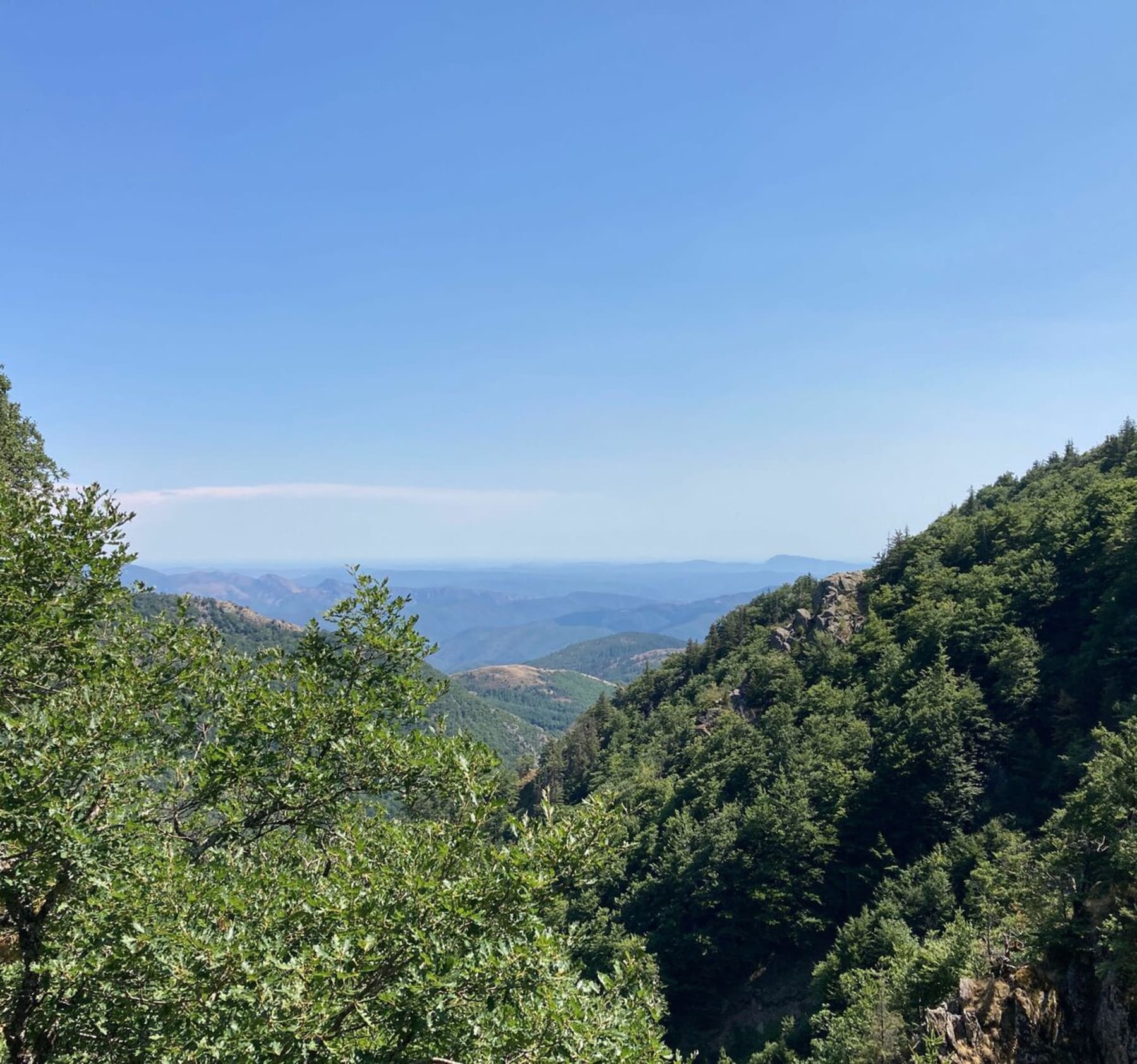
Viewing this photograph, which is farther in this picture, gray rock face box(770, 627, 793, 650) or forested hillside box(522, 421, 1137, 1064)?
gray rock face box(770, 627, 793, 650)

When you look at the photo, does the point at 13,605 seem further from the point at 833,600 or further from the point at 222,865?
the point at 833,600

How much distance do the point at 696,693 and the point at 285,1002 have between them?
324 feet

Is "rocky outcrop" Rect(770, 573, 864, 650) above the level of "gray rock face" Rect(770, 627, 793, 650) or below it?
above

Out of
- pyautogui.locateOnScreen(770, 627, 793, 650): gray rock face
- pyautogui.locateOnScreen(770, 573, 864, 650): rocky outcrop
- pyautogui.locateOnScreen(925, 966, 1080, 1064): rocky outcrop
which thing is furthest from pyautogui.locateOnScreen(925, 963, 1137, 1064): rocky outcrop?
pyautogui.locateOnScreen(770, 627, 793, 650): gray rock face

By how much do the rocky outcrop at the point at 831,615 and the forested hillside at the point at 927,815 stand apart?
53 cm

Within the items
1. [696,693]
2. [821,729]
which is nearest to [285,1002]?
[821,729]

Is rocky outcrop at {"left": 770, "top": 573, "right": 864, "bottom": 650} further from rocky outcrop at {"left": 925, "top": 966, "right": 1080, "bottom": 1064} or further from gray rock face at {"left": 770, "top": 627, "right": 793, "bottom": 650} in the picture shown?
rocky outcrop at {"left": 925, "top": 966, "right": 1080, "bottom": 1064}

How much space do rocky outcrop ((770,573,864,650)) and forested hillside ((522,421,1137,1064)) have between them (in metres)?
0.53

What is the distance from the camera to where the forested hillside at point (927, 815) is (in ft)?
72.7

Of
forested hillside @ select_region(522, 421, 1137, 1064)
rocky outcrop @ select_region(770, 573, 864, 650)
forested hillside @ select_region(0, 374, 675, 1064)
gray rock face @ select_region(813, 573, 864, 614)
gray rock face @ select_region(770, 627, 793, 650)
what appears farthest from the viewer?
gray rock face @ select_region(770, 627, 793, 650)

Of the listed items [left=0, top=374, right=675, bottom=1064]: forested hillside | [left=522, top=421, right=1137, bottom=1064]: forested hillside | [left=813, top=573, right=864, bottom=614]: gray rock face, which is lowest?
[left=522, top=421, right=1137, bottom=1064]: forested hillside

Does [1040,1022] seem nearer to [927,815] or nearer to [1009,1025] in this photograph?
[1009,1025]

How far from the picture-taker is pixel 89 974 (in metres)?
6.96

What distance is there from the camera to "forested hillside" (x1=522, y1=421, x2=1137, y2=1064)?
72.7 ft
